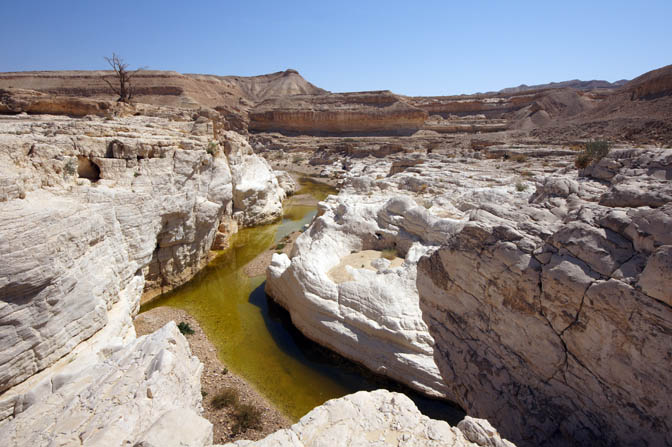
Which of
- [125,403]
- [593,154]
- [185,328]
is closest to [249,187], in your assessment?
[185,328]

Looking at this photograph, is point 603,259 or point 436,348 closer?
point 603,259

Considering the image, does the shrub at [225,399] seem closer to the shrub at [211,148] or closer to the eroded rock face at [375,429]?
the eroded rock face at [375,429]

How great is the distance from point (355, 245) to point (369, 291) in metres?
2.69

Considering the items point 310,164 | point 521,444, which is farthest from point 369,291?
point 310,164

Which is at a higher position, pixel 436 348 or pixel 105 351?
pixel 436 348

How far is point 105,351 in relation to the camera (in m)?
5.44

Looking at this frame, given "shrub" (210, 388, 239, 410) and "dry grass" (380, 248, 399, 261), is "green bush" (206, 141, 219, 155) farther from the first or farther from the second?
"shrub" (210, 388, 239, 410)

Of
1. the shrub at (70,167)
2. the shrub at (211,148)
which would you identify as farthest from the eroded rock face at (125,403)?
the shrub at (211,148)

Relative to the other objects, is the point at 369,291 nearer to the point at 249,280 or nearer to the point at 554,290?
the point at 554,290

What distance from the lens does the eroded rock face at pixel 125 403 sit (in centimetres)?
323

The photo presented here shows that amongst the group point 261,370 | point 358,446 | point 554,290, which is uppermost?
point 554,290

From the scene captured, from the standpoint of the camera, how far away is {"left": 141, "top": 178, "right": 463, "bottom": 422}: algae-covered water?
643 cm

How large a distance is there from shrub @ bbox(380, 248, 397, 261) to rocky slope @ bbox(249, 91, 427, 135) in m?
38.4

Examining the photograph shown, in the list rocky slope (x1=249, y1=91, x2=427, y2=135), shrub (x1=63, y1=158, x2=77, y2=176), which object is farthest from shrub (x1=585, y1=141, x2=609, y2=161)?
rocky slope (x1=249, y1=91, x2=427, y2=135)
